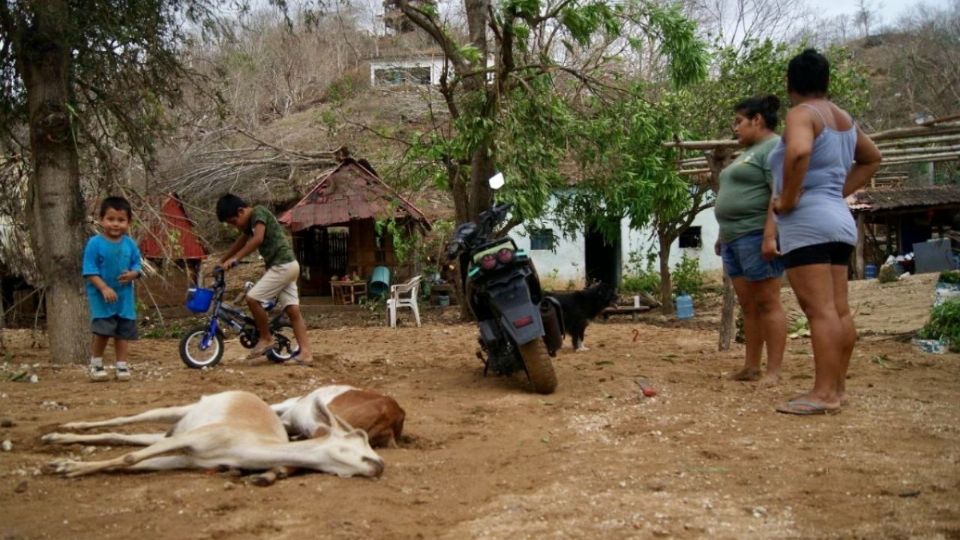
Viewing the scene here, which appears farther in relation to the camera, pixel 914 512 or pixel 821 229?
pixel 821 229

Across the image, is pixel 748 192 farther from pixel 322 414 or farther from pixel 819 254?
pixel 322 414

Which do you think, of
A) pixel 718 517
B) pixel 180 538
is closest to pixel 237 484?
pixel 180 538

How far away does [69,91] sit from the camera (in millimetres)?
7945

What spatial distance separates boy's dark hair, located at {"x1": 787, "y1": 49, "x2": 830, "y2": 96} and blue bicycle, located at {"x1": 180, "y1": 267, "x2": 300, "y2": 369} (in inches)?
191

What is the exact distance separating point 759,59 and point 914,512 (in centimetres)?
1418

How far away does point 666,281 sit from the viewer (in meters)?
16.7

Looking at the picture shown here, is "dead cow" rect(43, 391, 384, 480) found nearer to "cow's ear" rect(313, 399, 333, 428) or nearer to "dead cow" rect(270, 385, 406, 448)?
"cow's ear" rect(313, 399, 333, 428)

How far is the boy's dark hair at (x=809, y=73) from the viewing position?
4.68m

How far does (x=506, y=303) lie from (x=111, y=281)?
122 inches

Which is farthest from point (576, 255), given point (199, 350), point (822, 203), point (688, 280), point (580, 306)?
point (822, 203)

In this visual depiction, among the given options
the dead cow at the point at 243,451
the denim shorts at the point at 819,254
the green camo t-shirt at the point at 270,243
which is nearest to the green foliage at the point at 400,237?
the green camo t-shirt at the point at 270,243

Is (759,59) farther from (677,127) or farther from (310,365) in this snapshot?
(310,365)

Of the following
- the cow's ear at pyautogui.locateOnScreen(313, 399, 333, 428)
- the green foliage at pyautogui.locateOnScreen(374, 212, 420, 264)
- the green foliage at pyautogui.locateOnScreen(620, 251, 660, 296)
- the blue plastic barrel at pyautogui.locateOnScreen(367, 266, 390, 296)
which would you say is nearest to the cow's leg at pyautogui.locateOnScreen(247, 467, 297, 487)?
the cow's ear at pyautogui.locateOnScreen(313, 399, 333, 428)

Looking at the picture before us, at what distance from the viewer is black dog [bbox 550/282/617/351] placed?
8.68 metres
